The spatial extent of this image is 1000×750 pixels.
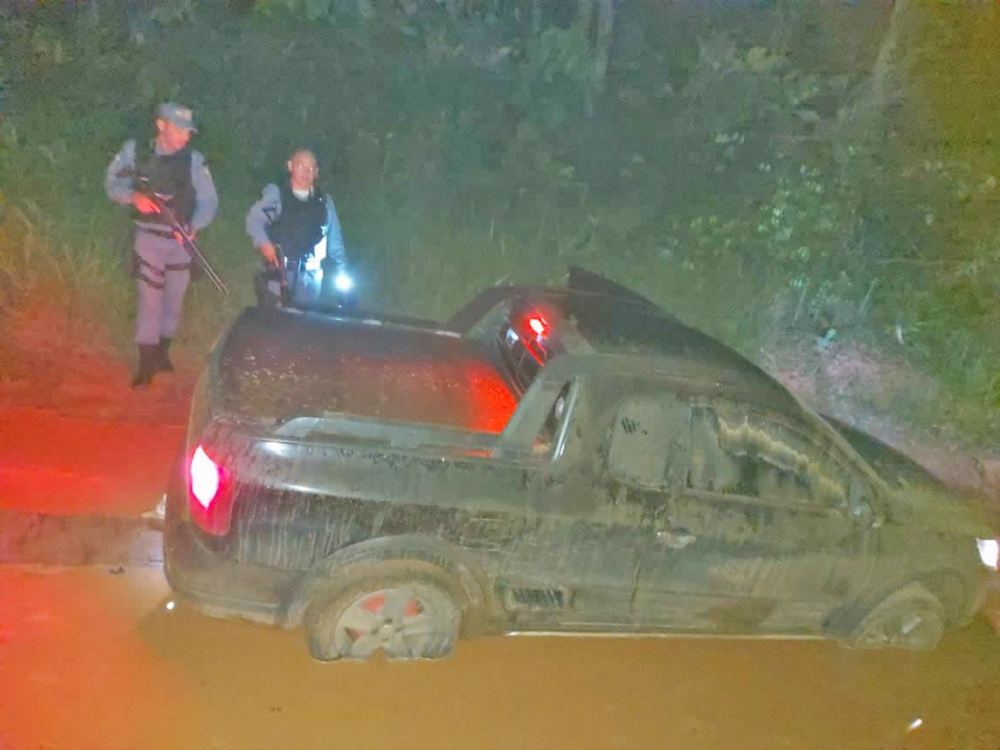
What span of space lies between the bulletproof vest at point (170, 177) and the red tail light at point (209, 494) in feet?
9.37

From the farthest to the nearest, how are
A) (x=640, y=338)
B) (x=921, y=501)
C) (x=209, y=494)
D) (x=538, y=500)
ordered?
(x=921, y=501) → (x=640, y=338) → (x=538, y=500) → (x=209, y=494)

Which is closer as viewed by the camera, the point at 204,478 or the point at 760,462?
the point at 204,478

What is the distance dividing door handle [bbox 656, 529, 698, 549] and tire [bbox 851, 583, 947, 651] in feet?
3.76

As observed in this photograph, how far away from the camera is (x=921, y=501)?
4.21m

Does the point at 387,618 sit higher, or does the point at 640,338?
the point at 640,338

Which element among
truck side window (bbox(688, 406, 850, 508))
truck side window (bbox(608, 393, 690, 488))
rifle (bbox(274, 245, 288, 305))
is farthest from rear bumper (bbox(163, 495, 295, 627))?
rifle (bbox(274, 245, 288, 305))

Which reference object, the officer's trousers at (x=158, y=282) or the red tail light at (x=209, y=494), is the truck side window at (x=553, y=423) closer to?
the red tail light at (x=209, y=494)

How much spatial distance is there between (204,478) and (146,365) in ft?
10.1

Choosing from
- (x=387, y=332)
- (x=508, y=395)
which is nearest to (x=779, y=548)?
(x=508, y=395)

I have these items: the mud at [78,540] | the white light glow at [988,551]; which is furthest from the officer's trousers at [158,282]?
the white light glow at [988,551]

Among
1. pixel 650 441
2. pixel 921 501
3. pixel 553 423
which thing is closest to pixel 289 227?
pixel 553 423

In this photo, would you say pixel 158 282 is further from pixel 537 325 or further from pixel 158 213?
pixel 537 325

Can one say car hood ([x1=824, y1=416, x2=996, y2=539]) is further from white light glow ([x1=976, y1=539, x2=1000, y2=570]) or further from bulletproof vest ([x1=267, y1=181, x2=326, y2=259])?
bulletproof vest ([x1=267, y1=181, x2=326, y2=259])

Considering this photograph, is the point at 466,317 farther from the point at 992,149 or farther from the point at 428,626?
the point at 992,149
